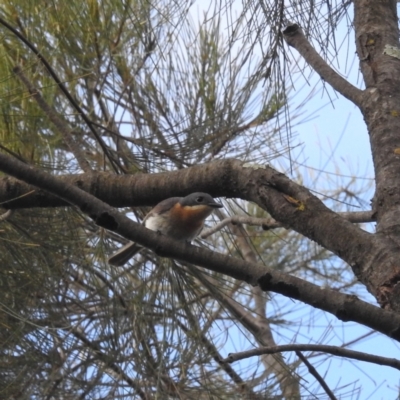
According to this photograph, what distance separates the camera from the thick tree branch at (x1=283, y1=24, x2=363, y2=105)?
4.40ft

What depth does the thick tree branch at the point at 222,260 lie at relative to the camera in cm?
86

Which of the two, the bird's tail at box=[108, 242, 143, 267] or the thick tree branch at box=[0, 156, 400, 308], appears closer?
the thick tree branch at box=[0, 156, 400, 308]

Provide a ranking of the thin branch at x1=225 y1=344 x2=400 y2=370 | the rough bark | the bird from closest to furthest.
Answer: the thin branch at x1=225 y1=344 x2=400 y2=370 → the rough bark → the bird

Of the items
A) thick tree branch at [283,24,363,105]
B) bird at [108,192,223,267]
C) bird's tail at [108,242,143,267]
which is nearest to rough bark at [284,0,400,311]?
thick tree branch at [283,24,363,105]

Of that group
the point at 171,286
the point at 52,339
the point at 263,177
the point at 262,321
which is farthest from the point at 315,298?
the point at 262,321

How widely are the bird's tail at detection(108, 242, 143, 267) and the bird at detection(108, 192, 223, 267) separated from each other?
0.02m

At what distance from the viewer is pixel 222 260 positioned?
1.01 m

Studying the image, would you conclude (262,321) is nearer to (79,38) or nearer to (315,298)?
(79,38)

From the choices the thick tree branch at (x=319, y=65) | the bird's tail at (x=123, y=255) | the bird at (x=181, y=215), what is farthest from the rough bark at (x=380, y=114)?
the bird's tail at (x=123, y=255)

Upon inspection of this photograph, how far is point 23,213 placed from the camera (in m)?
1.91

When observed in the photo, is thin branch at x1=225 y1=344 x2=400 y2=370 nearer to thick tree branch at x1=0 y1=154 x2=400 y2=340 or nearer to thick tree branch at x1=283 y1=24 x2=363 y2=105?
thick tree branch at x1=0 y1=154 x2=400 y2=340

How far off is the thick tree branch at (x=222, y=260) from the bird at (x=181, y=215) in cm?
61

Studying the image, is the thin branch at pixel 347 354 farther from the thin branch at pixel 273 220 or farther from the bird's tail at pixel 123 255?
the bird's tail at pixel 123 255

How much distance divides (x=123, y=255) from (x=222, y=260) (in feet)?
3.32
